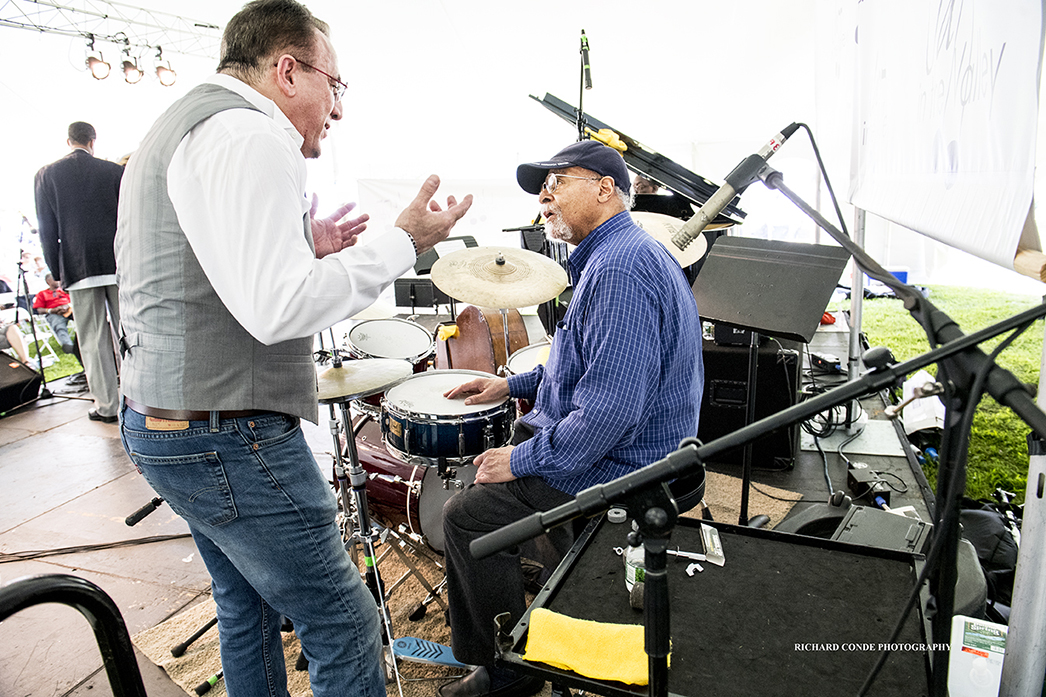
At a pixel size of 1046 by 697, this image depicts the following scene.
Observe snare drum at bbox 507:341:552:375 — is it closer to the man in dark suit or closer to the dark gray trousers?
the dark gray trousers

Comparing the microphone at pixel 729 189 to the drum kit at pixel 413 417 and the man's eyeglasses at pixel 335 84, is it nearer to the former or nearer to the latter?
the man's eyeglasses at pixel 335 84


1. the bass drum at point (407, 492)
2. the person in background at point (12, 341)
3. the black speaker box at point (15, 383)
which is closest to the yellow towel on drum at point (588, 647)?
the bass drum at point (407, 492)

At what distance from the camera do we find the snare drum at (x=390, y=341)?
9.48 ft

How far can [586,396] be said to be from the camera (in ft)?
5.51

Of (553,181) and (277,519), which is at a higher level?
(553,181)

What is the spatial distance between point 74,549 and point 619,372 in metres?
3.01

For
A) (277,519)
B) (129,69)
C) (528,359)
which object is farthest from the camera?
(129,69)

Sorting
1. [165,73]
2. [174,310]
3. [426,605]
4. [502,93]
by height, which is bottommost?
[426,605]

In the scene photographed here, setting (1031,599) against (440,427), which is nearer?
(1031,599)

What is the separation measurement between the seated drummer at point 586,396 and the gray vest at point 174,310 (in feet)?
2.71

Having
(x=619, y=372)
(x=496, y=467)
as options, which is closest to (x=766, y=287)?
(x=619, y=372)

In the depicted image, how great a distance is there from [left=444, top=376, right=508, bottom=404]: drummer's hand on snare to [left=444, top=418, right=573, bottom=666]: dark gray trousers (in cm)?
38

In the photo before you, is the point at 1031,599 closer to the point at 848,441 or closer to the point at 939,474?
the point at 939,474

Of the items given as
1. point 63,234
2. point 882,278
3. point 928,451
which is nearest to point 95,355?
point 63,234
